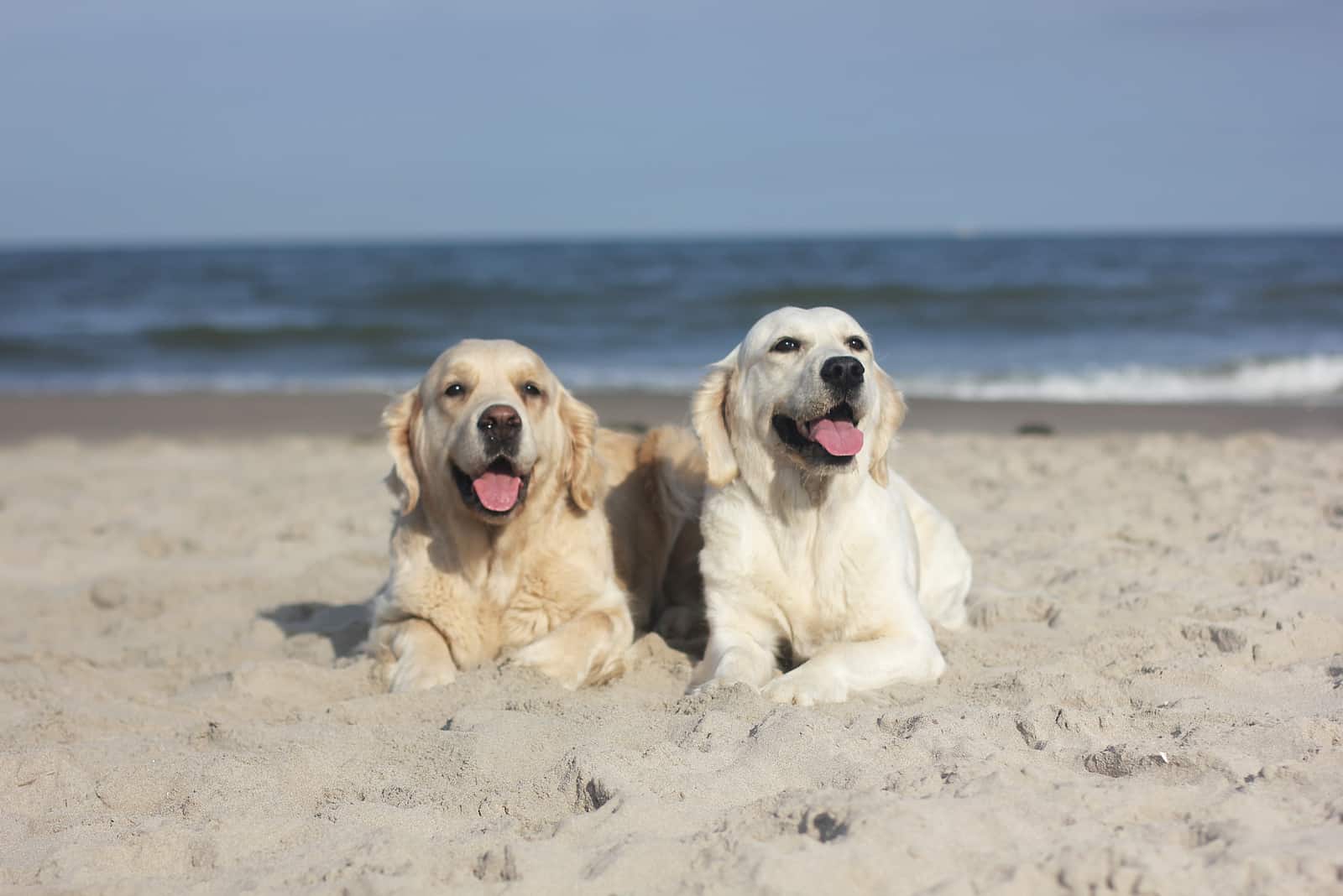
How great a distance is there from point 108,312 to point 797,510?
2256cm

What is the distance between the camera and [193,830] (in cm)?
278

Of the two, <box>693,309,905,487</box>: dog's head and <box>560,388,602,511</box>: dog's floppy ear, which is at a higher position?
<box>693,309,905,487</box>: dog's head

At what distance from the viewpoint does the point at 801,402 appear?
4.01m

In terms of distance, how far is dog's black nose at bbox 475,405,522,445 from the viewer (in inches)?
163

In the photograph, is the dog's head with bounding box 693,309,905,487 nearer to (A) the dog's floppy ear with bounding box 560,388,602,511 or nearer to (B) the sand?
(A) the dog's floppy ear with bounding box 560,388,602,511

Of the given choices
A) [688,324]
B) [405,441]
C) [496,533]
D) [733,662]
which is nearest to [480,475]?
[496,533]

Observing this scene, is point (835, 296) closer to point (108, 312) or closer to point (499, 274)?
point (499, 274)

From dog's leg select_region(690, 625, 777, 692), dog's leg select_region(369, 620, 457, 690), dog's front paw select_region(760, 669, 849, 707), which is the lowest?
dog's leg select_region(369, 620, 457, 690)

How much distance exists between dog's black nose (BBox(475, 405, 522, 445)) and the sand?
2.63ft

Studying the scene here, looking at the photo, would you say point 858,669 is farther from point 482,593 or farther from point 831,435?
point 482,593

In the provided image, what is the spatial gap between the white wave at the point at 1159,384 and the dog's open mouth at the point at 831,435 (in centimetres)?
853

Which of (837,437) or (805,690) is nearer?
(805,690)

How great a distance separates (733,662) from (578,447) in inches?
44.0

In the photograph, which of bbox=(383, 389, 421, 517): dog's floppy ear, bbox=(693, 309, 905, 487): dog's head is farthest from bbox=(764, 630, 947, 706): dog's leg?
bbox=(383, 389, 421, 517): dog's floppy ear
